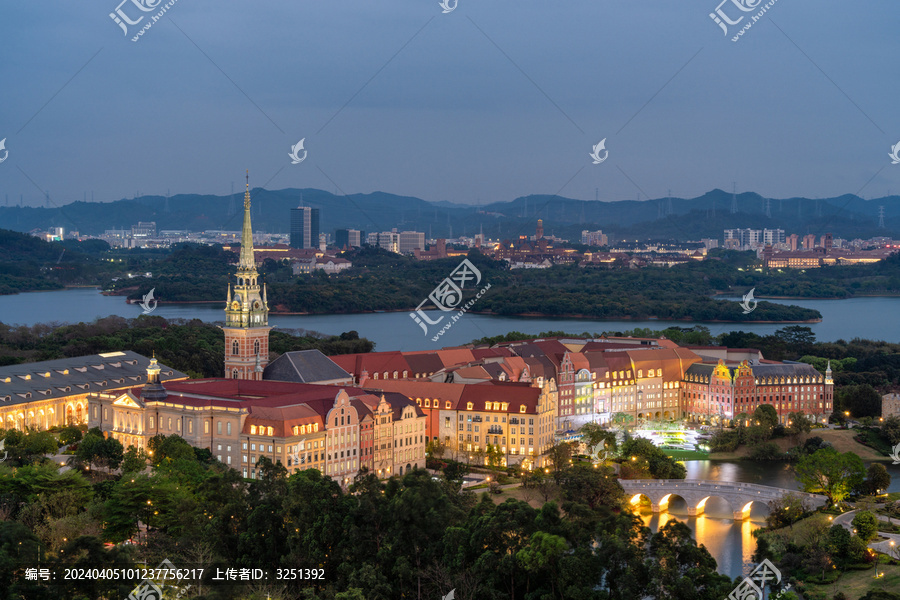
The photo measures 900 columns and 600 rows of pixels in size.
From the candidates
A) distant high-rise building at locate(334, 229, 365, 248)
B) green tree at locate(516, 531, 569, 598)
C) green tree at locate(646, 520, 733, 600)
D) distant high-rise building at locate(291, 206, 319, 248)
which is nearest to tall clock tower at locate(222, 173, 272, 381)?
green tree at locate(516, 531, 569, 598)

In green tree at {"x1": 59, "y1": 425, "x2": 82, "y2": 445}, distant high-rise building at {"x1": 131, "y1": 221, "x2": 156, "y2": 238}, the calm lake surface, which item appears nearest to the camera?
green tree at {"x1": 59, "y1": 425, "x2": 82, "y2": 445}

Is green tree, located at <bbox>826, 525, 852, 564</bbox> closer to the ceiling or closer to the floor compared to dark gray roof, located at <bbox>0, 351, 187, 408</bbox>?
closer to the floor

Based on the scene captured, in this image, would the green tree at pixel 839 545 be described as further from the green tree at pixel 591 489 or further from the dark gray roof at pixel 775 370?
the dark gray roof at pixel 775 370

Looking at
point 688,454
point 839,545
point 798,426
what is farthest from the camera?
point 798,426

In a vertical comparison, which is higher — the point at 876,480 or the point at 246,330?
the point at 246,330

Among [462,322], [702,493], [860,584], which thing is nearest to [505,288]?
[462,322]

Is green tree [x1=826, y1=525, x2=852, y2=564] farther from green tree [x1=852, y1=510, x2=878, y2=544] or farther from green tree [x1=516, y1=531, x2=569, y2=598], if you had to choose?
green tree [x1=516, y1=531, x2=569, y2=598]

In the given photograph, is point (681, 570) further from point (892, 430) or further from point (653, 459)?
point (892, 430)
